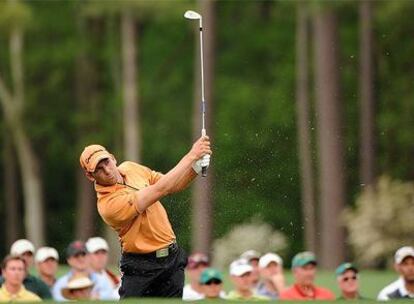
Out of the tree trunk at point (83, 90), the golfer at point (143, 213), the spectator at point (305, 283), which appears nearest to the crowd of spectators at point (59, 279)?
the spectator at point (305, 283)

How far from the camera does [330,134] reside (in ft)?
98.1

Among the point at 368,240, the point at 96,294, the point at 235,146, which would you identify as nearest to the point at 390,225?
the point at 368,240

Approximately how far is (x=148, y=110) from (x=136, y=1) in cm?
946

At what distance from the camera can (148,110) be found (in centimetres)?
4797

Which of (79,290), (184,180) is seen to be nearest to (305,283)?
(79,290)

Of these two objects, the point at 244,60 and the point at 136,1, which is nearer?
the point at 136,1

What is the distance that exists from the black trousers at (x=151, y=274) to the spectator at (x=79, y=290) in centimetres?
244

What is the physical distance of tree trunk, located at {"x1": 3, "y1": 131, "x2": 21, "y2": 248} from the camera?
4684cm

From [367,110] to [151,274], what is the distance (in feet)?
62.5

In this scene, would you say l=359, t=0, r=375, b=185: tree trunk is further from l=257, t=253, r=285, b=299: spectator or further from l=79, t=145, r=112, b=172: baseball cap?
l=79, t=145, r=112, b=172: baseball cap

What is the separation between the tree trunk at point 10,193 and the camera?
46844mm

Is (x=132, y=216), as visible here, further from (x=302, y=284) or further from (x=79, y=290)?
(x=302, y=284)

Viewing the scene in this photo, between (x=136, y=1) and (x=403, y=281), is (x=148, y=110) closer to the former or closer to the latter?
(x=136, y=1)

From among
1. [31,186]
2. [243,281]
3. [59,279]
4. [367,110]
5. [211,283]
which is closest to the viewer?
[211,283]
